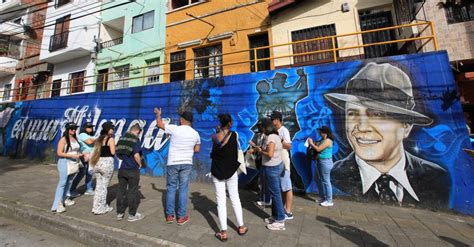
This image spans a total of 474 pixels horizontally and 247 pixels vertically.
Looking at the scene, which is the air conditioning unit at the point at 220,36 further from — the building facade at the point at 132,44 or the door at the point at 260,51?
the building facade at the point at 132,44

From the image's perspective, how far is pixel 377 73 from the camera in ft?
17.9

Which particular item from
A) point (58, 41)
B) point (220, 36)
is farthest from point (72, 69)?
point (220, 36)

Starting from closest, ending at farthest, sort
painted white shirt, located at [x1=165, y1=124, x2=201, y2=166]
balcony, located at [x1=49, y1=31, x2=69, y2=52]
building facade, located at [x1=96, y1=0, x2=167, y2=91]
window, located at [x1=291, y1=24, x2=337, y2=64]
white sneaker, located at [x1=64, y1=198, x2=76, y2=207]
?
painted white shirt, located at [x1=165, y1=124, x2=201, y2=166], white sneaker, located at [x1=64, y1=198, x2=76, y2=207], window, located at [x1=291, y1=24, x2=337, y2=64], building facade, located at [x1=96, y1=0, x2=167, y2=91], balcony, located at [x1=49, y1=31, x2=69, y2=52]

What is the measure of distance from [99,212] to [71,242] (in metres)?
0.72

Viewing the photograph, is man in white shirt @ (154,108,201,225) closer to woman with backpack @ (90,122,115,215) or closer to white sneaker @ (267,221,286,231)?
woman with backpack @ (90,122,115,215)

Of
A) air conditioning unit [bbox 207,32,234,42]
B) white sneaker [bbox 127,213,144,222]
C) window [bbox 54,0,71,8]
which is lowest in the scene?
white sneaker [bbox 127,213,144,222]

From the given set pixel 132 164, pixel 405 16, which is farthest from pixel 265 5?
pixel 132 164

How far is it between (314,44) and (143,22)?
33.2ft

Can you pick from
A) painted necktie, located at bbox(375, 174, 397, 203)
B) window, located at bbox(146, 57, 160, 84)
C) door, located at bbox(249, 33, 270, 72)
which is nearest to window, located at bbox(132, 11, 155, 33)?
window, located at bbox(146, 57, 160, 84)

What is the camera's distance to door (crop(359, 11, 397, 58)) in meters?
7.83

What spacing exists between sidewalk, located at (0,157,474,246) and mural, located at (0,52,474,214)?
58 centimetres

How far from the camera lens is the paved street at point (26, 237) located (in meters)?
3.30

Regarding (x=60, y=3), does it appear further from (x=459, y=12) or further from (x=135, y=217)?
(x=459, y=12)

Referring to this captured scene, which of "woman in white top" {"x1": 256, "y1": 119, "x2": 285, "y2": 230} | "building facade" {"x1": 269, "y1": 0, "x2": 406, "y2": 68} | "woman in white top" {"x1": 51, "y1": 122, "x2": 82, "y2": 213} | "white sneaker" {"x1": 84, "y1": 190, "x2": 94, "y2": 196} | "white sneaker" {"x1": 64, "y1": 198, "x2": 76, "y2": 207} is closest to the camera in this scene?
"woman in white top" {"x1": 256, "y1": 119, "x2": 285, "y2": 230}
